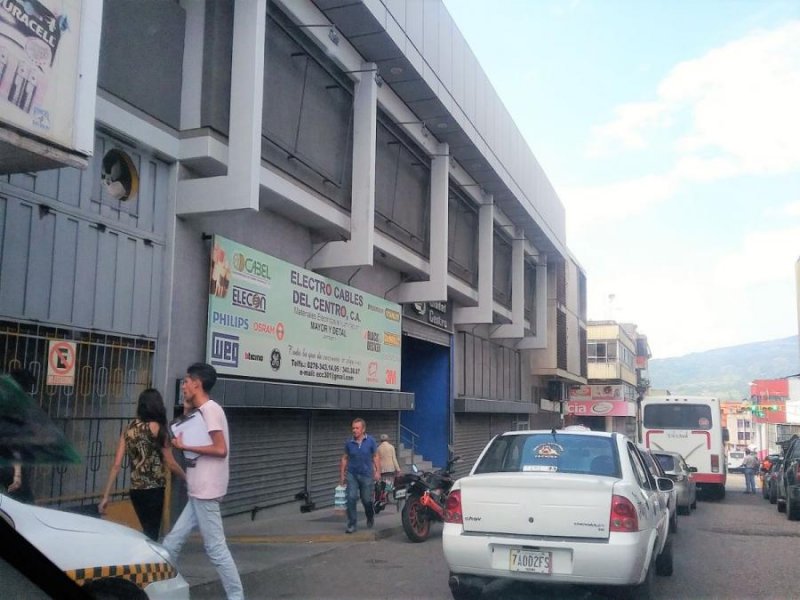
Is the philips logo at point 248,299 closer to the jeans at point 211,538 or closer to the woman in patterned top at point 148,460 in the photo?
the woman in patterned top at point 148,460

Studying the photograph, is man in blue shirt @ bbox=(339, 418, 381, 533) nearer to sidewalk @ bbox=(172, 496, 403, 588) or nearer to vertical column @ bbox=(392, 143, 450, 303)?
sidewalk @ bbox=(172, 496, 403, 588)

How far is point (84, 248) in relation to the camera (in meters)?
9.54

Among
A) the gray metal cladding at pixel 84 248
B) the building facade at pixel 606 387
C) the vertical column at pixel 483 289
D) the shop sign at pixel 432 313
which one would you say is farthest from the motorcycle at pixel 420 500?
the building facade at pixel 606 387

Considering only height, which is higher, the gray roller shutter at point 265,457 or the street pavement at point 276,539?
the gray roller shutter at point 265,457

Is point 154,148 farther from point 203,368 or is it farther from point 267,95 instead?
point 203,368

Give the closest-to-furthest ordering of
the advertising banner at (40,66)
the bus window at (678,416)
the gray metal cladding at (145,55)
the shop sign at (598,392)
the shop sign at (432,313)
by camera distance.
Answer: the advertising banner at (40,66), the gray metal cladding at (145,55), the shop sign at (432,313), the bus window at (678,416), the shop sign at (598,392)

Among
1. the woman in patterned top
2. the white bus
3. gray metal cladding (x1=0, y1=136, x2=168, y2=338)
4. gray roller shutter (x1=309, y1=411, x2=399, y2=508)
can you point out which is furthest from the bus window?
the woman in patterned top

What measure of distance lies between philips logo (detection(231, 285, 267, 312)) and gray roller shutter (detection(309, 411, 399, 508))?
341 centimetres

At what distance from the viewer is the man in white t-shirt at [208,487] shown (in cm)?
595

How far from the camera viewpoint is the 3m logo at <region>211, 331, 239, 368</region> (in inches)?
464

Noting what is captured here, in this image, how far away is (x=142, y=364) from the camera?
34.9ft

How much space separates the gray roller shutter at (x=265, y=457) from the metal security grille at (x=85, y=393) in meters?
2.64

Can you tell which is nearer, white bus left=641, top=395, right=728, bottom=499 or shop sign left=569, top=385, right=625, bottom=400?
white bus left=641, top=395, right=728, bottom=499

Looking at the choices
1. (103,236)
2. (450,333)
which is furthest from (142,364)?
(450,333)
